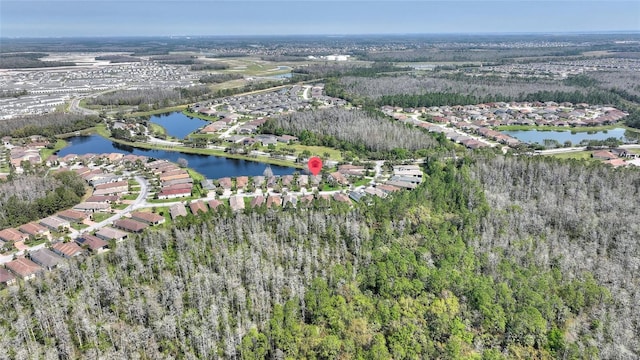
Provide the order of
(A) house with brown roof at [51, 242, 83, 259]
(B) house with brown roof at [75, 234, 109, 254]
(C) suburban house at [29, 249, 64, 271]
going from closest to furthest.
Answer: (C) suburban house at [29, 249, 64, 271] → (A) house with brown roof at [51, 242, 83, 259] → (B) house with brown roof at [75, 234, 109, 254]

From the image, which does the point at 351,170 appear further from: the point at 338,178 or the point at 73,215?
the point at 73,215

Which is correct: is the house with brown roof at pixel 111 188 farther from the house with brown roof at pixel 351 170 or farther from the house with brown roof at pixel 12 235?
the house with brown roof at pixel 351 170

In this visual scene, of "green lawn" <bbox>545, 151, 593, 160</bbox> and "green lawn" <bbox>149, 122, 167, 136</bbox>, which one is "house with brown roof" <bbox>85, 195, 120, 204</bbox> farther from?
"green lawn" <bbox>545, 151, 593, 160</bbox>

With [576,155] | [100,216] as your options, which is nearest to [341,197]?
[100,216]

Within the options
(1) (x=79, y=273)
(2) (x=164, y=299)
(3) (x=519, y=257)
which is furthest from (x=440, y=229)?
(1) (x=79, y=273)

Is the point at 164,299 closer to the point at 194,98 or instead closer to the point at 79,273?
the point at 79,273

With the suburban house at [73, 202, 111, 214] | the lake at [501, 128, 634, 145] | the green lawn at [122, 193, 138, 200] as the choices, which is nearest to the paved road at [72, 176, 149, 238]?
the green lawn at [122, 193, 138, 200]
